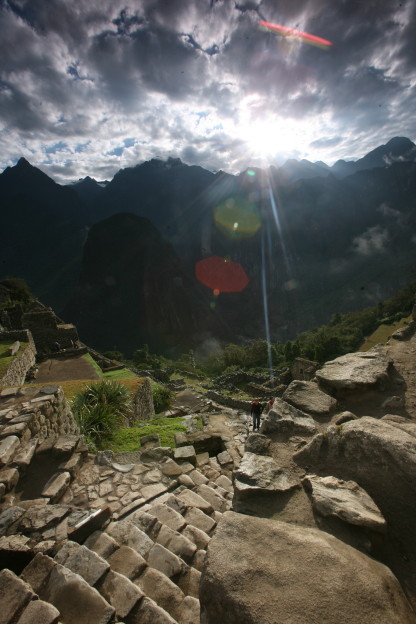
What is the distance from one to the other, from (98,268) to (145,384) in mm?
113538

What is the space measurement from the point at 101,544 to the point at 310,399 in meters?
3.82

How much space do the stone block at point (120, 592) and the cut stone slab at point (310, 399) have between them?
137 inches

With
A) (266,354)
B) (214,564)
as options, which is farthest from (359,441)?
(266,354)

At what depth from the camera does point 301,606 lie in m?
1.90

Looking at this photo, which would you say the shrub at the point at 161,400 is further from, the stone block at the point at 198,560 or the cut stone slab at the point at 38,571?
the cut stone slab at the point at 38,571

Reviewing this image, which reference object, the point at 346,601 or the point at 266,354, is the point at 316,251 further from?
the point at 346,601

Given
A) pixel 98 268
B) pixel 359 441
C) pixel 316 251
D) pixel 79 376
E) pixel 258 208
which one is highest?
pixel 258 208

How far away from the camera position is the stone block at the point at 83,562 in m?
2.73

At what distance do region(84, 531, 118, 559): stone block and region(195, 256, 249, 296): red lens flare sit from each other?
138909 millimetres

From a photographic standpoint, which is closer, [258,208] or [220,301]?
[220,301]

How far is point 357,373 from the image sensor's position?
17.6 feet

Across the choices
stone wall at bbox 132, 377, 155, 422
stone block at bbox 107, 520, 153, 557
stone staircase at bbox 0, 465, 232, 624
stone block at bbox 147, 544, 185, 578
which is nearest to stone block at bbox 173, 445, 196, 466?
stone staircase at bbox 0, 465, 232, 624

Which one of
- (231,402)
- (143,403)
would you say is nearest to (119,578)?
(143,403)

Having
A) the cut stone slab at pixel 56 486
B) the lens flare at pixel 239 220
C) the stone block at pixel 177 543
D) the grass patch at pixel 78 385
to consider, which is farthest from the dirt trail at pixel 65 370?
the lens flare at pixel 239 220
